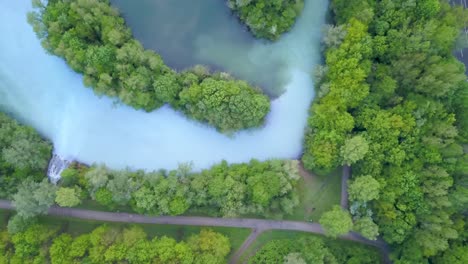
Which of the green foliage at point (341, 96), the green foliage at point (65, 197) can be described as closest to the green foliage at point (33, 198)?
the green foliage at point (65, 197)

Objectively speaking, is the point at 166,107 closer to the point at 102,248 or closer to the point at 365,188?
the point at 102,248

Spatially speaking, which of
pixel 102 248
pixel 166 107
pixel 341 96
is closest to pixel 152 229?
pixel 102 248

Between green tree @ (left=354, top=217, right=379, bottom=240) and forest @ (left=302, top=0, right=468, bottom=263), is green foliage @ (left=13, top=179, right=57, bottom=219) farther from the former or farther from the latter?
green tree @ (left=354, top=217, right=379, bottom=240)

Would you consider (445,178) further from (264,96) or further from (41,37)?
(41,37)

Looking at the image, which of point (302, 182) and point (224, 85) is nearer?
point (224, 85)

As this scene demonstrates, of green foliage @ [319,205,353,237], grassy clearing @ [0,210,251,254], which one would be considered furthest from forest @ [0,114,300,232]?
green foliage @ [319,205,353,237]

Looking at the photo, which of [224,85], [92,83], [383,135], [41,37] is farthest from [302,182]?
[41,37]
